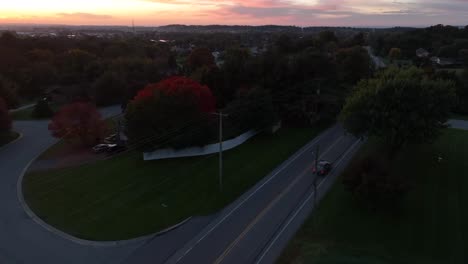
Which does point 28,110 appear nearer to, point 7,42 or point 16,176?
point 16,176

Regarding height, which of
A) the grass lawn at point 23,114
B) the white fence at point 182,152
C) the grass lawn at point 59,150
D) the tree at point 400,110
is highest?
the tree at point 400,110

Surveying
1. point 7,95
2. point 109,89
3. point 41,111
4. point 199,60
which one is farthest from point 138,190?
point 199,60

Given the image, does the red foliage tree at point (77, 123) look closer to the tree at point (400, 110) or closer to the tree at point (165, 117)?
the tree at point (165, 117)

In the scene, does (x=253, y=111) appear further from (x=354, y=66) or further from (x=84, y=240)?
(x=354, y=66)

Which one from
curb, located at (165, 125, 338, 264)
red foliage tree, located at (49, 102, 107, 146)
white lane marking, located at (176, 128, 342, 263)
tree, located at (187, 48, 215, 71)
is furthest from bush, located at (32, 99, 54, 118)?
white lane marking, located at (176, 128, 342, 263)

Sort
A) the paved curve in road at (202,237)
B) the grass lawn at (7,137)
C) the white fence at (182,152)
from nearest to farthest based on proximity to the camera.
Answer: the paved curve in road at (202,237), the white fence at (182,152), the grass lawn at (7,137)

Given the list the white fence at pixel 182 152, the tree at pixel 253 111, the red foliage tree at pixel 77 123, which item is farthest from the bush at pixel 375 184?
the red foliage tree at pixel 77 123
